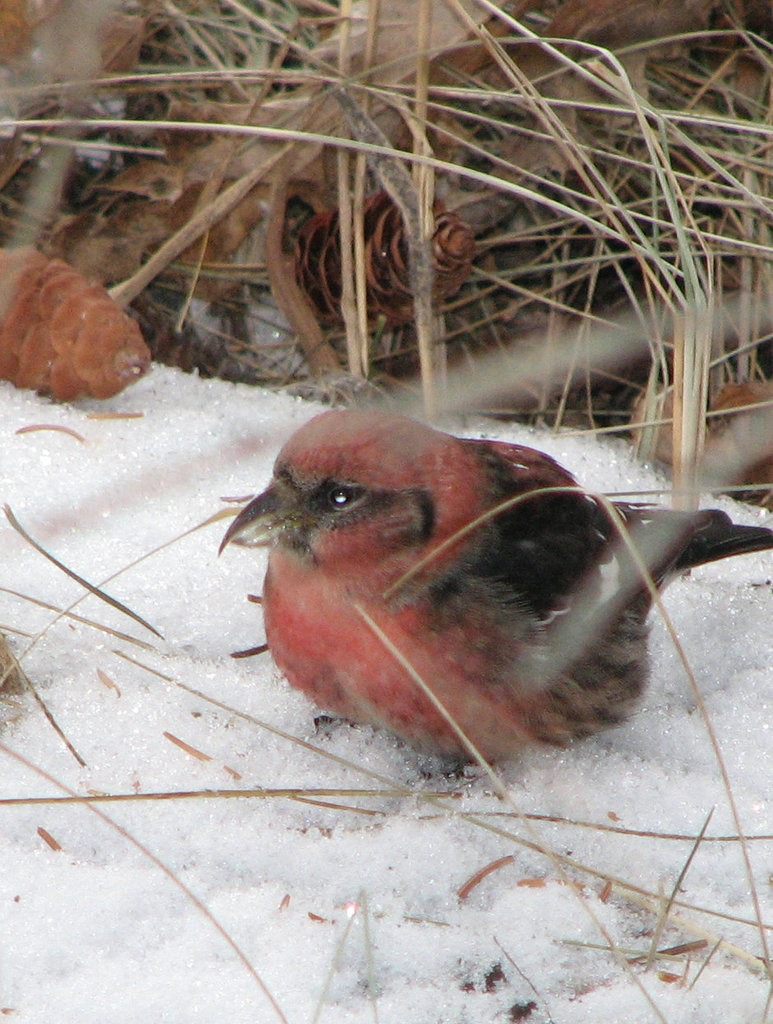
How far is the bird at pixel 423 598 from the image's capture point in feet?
7.09

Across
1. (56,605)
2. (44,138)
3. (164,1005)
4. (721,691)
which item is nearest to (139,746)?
(56,605)

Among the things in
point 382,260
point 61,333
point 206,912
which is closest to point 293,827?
point 206,912

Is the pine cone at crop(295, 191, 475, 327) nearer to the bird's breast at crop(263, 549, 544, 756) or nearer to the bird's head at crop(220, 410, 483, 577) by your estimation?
the bird's head at crop(220, 410, 483, 577)

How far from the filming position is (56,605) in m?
2.54

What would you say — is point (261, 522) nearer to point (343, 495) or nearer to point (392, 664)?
point (343, 495)

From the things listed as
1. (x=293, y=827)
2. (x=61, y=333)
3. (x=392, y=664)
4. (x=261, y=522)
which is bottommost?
(x=293, y=827)

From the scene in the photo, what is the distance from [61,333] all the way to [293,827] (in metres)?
1.59

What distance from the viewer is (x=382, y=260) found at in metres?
3.48

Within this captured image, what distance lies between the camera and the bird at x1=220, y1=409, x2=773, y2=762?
2160mm

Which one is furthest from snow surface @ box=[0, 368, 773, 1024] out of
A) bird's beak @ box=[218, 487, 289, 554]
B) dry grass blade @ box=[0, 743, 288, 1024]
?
bird's beak @ box=[218, 487, 289, 554]

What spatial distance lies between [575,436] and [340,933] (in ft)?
6.14

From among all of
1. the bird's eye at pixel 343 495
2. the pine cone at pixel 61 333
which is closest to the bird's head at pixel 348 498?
the bird's eye at pixel 343 495

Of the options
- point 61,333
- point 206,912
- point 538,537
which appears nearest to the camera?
point 206,912

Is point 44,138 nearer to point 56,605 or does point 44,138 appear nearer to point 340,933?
point 56,605
